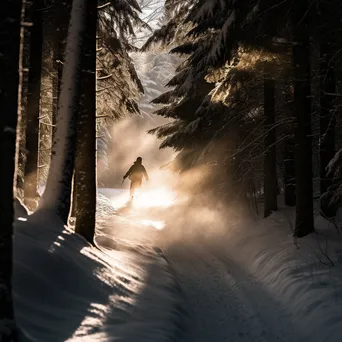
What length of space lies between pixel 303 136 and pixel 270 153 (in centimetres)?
323

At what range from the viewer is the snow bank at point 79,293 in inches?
164

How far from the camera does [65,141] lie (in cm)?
761

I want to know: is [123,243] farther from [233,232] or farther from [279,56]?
[279,56]

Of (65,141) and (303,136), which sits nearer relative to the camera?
(65,141)

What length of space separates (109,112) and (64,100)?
20.8ft

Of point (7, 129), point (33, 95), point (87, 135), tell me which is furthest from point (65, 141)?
point (33, 95)

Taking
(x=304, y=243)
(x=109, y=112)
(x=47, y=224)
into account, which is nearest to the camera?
(x=47, y=224)

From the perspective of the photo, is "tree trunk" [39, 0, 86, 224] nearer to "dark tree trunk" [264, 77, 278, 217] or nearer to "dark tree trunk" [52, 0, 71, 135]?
"dark tree trunk" [52, 0, 71, 135]

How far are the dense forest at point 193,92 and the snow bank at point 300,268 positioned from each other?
33.7 inches

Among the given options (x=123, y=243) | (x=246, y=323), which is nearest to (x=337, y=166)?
(x=246, y=323)

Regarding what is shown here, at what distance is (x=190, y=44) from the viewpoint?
16.0 meters

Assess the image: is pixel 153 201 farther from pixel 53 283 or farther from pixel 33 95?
pixel 53 283

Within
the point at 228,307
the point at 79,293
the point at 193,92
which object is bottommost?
the point at 228,307

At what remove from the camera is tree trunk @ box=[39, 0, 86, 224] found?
7523mm
